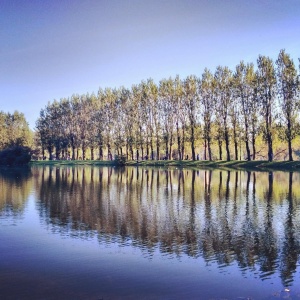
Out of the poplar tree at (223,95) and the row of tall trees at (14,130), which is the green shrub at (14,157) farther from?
the poplar tree at (223,95)

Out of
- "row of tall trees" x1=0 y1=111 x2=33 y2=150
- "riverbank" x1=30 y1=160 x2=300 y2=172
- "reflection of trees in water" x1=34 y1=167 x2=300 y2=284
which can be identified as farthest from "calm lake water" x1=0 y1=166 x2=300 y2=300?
"row of tall trees" x1=0 y1=111 x2=33 y2=150

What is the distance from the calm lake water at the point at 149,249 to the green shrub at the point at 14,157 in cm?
6948

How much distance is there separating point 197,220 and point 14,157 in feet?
274

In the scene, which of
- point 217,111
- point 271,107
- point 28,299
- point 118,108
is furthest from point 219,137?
point 28,299

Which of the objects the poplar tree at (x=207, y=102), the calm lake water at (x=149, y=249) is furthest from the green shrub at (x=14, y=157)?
the calm lake water at (x=149, y=249)

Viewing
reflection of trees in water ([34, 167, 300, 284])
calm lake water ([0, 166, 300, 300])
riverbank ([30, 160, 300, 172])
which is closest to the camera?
calm lake water ([0, 166, 300, 300])

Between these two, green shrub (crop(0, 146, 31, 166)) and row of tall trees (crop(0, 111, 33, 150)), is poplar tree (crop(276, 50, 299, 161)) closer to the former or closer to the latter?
green shrub (crop(0, 146, 31, 166))

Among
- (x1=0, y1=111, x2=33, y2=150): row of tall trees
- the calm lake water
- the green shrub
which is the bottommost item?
the calm lake water

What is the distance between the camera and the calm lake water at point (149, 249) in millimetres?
12953

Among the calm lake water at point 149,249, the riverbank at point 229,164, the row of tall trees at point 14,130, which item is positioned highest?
the row of tall trees at point 14,130

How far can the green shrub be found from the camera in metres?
97.2

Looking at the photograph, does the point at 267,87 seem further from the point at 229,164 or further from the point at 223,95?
the point at 229,164

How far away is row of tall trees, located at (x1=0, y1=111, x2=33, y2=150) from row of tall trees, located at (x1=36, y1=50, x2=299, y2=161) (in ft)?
30.1

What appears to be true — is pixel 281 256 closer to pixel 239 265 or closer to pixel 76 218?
pixel 239 265
